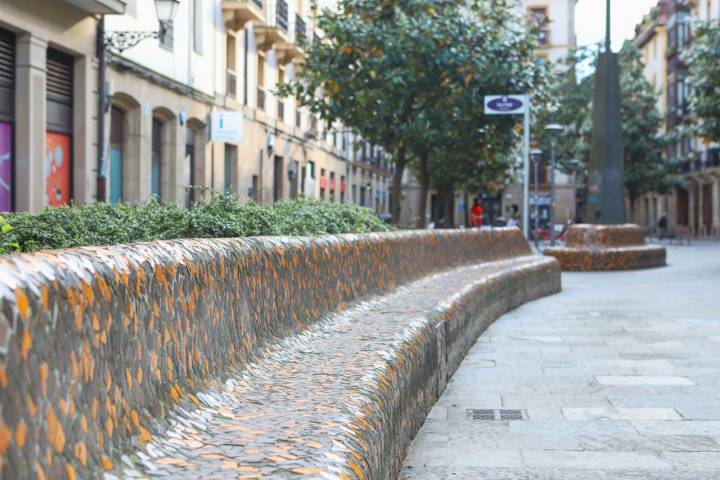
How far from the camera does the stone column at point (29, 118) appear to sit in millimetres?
14898

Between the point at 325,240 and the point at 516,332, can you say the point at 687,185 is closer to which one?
the point at 516,332

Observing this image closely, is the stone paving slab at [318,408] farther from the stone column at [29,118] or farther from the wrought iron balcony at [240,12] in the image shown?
the wrought iron balcony at [240,12]

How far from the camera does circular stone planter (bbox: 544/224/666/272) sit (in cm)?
1892

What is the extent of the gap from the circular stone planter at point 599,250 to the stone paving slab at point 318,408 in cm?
1359

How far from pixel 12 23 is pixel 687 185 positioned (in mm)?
52690

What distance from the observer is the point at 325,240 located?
5.24m

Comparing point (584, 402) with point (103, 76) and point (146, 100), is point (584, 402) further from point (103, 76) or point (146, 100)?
point (146, 100)

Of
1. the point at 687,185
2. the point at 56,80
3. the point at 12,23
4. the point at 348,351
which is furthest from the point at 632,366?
the point at 687,185

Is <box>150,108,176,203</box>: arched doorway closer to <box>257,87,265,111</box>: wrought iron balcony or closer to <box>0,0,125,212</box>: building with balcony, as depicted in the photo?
<box>0,0,125,212</box>: building with balcony

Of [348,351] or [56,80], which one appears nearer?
[348,351]

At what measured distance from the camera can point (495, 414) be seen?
533 centimetres

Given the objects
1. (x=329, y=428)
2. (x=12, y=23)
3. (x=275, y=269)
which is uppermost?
(x=12, y=23)

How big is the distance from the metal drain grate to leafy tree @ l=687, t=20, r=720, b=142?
1572 centimetres

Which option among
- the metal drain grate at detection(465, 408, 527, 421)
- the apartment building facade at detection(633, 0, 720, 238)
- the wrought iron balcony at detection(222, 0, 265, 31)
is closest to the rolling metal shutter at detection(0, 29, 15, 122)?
the wrought iron balcony at detection(222, 0, 265, 31)
